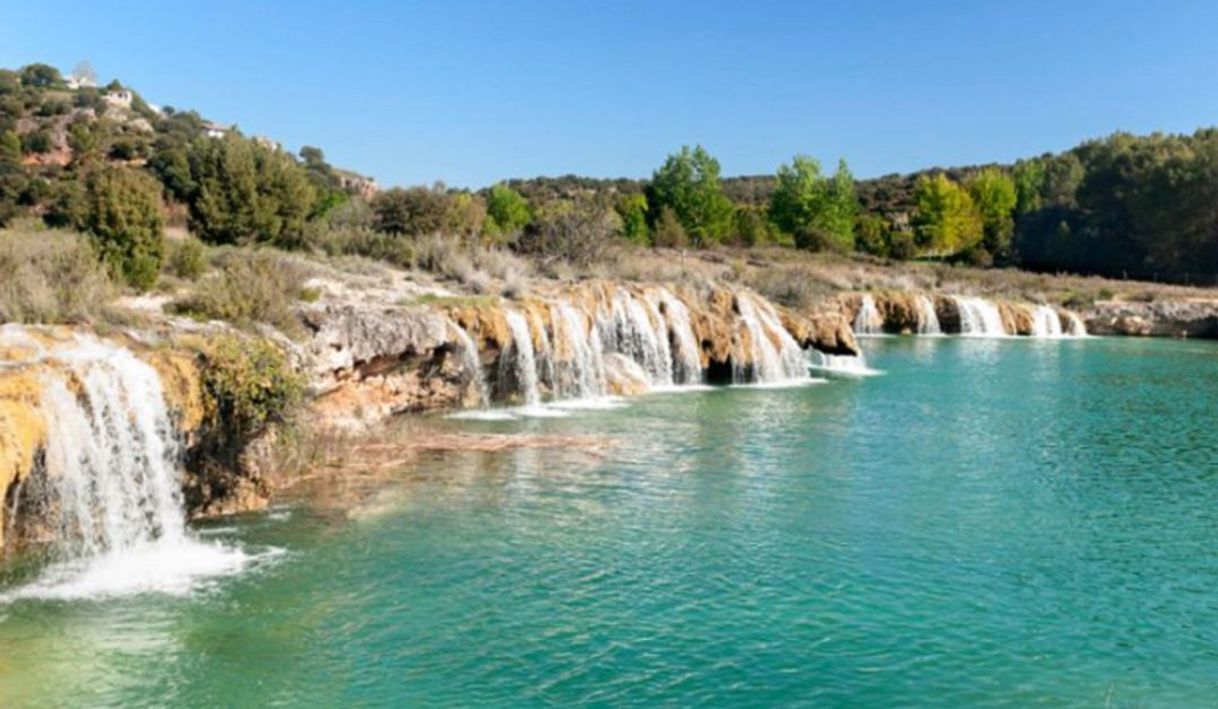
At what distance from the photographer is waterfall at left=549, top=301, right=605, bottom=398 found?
997 inches

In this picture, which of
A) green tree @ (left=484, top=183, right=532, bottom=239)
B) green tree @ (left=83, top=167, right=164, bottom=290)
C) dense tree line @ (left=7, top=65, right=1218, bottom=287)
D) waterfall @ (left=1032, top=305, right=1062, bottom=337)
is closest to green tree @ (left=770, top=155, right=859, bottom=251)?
dense tree line @ (left=7, top=65, right=1218, bottom=287)

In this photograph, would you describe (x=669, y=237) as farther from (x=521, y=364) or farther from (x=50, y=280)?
(x=50, y=280)

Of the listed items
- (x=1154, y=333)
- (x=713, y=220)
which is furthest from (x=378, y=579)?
(x=713, y=220)

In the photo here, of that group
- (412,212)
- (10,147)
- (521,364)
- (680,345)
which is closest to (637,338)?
(680,345)

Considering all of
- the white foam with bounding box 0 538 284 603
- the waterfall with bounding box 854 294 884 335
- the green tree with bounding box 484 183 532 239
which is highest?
the green tree with bounding box 484 183 532 239

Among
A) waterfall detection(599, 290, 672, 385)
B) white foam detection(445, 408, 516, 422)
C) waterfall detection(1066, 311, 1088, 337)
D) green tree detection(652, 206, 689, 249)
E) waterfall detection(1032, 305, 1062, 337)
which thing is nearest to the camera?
white foam detection(445, 408, 516, 422)

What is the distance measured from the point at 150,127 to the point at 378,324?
6769 centimetres

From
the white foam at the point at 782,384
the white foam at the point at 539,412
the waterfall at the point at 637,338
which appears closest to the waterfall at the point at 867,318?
the white foam at the point at 782,384

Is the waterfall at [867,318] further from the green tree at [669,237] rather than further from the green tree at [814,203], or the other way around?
the green tree at [814,203]

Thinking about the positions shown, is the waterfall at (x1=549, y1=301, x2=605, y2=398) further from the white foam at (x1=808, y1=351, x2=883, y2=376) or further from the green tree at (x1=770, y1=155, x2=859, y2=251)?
the green tree at (x1=770, y1=155, x2=859, y2=251)

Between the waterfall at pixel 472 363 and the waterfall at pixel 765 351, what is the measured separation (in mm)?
9099

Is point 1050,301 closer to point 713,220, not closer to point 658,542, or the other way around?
point 713,220

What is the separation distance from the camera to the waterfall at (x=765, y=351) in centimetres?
2992

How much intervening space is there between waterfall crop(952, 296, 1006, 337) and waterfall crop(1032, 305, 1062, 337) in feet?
6.19
